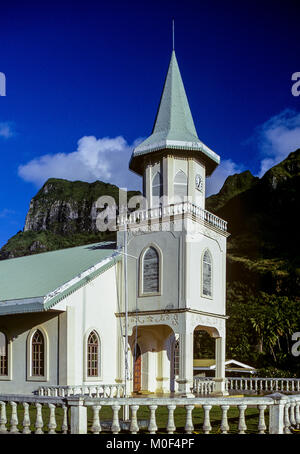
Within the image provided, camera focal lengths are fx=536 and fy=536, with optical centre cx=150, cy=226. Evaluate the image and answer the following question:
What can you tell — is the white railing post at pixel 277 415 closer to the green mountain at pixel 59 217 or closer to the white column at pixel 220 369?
the white column at pixel 220 369

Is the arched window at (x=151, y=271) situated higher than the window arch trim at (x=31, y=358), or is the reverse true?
the arched window at (x=151, y=271)

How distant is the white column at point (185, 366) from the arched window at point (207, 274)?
2.79 metres

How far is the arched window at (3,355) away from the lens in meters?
22.2

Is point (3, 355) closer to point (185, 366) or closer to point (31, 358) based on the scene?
point (31, 358)

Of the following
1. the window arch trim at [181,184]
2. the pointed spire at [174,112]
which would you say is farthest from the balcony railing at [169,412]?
the pointed spire at [174,112]

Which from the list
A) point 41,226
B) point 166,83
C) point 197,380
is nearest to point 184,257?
point 197,380

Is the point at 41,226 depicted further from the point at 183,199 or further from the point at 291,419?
the point at 291,419

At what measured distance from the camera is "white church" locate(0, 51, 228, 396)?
2067 cm

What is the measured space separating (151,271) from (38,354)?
574 cm

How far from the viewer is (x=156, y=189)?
24.8m

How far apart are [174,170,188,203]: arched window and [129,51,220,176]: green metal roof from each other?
123 cm

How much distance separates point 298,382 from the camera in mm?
25109

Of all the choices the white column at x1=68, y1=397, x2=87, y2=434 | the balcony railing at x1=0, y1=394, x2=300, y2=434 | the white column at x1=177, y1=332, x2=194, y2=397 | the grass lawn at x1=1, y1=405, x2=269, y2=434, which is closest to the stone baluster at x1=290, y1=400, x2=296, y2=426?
the balcony railing at x1=0, y1=394, x2=300, y2=434

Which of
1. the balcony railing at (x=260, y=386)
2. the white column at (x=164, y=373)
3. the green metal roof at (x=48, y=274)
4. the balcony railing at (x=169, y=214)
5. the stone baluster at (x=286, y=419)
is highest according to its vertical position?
the balcony railing at (x=169, y=214)
